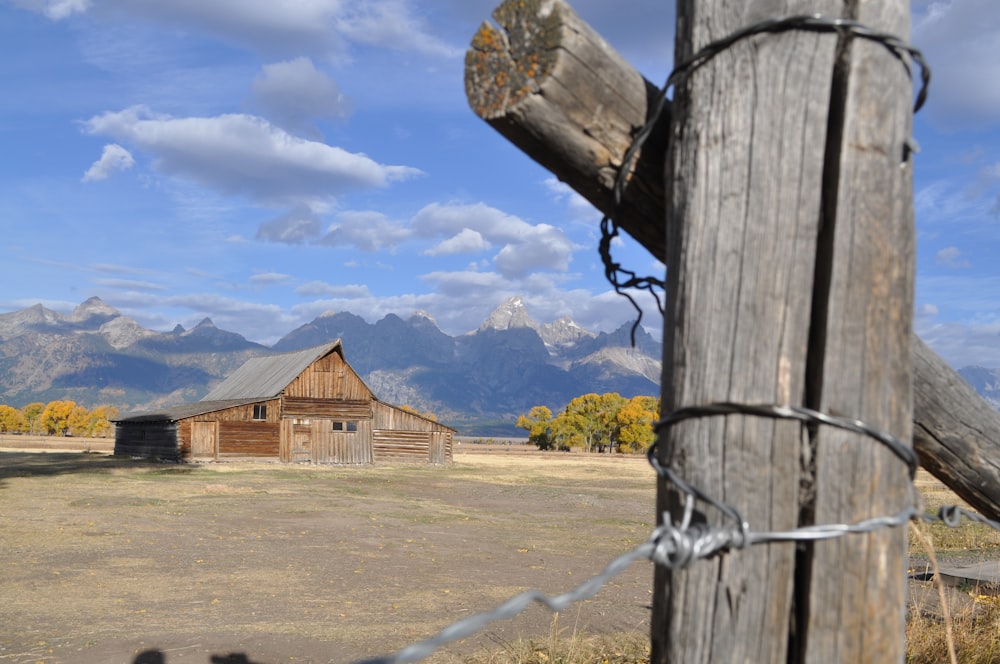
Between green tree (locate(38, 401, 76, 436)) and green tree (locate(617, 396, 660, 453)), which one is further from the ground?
green tree (locate(617, 396, 660, 453))

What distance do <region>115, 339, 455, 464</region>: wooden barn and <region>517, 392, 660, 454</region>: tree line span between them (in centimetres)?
3341

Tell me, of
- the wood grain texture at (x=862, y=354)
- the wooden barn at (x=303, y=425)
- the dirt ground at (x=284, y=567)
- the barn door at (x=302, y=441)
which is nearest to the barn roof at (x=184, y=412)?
the wooden barn at (x=303, y=425)

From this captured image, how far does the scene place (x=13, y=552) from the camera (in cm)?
1428

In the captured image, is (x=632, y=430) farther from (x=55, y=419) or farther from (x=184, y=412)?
(x=55, y=419)

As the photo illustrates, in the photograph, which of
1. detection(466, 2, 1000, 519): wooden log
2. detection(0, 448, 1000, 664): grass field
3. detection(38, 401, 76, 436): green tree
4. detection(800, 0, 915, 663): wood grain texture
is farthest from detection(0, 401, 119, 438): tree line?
detection(800, 0, 915, 663): wood grain texture

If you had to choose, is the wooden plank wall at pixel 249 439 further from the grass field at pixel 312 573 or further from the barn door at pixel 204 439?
the grass field at pixel 312 573

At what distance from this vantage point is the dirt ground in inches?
331

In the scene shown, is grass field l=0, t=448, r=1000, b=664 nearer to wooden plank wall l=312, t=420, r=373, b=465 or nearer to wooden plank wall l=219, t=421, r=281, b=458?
wooden plank wall l=219, t=421, r=281, b=458

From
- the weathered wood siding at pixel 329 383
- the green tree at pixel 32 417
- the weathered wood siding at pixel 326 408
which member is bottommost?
the green tree at pixel 32 417

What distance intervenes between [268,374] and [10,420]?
84958mm

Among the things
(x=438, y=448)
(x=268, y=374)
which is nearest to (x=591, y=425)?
(x=438, y=448)

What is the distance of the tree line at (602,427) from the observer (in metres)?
76.4

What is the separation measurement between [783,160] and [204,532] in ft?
58.5

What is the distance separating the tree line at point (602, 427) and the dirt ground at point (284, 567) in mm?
46919
